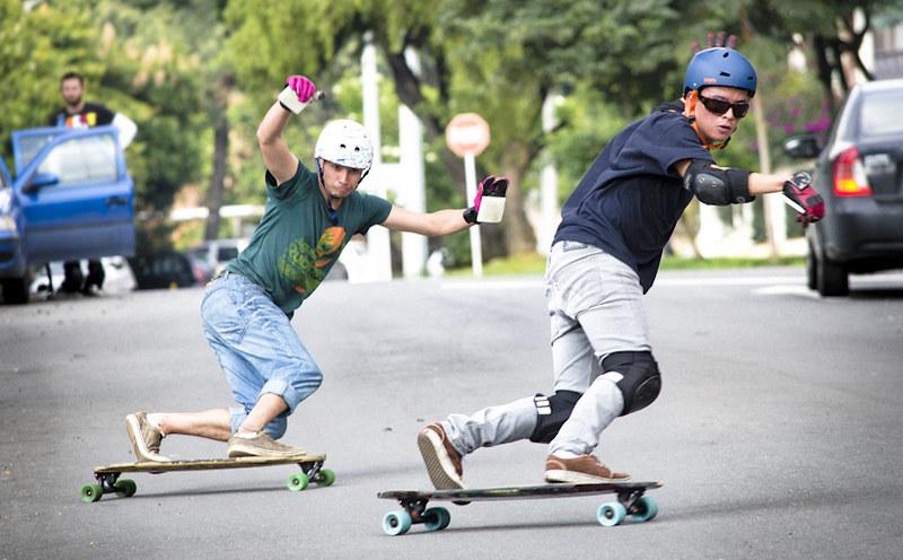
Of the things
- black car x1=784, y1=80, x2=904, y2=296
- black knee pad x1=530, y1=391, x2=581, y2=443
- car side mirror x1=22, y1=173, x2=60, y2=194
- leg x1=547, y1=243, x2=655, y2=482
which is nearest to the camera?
leg x1=547, y1=243, x2=655, y2=482

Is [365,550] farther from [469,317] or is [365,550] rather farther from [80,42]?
[80,42]

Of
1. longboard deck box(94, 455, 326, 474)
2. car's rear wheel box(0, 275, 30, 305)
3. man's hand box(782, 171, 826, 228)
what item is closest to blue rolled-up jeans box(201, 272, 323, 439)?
longboard deck box(94, 455, 326, 474)

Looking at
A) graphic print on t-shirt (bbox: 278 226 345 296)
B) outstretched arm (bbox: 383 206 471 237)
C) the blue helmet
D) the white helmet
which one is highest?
the blue helmet

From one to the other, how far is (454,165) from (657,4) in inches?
525

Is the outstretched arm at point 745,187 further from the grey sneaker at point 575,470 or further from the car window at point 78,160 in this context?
the car window at point 78,160

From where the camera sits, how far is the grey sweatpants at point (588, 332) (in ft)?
24.0

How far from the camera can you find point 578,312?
7504 mm

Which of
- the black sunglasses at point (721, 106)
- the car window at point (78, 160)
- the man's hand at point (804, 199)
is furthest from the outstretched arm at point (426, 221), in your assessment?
the car window at point (78, 160)

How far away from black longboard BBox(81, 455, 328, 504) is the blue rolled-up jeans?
239mm

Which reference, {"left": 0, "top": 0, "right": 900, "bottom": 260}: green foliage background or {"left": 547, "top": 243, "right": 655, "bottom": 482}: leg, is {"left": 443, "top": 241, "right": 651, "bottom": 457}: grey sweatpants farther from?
{"left": 0, "top": 0, "right": 900, "bottom": 260}: green foliage background

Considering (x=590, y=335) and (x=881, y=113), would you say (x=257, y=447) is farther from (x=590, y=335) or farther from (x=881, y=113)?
(x=881, y=113)

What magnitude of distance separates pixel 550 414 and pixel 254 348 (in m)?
1.64

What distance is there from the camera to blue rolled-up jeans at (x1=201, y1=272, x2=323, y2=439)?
867 centimetres

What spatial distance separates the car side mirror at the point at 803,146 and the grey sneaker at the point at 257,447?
9.89 metres
